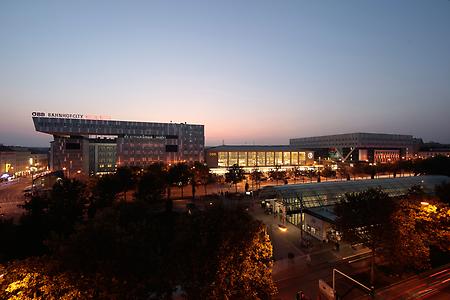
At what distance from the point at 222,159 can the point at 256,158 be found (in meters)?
19.7

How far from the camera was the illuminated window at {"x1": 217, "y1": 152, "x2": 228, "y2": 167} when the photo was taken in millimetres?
125856

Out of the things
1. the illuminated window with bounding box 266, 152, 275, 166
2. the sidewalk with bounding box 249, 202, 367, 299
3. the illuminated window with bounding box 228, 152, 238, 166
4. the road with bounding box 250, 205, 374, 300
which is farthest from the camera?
the illuminated window with bounding box 266, 152, 275, 166

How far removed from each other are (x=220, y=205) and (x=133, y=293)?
7.36 metres

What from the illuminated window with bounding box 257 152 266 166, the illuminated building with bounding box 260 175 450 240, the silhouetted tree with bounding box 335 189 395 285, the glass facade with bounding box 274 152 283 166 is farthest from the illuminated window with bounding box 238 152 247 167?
the silhouetted tree with bounding box 335 189 395 285

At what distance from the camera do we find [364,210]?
78.6 feet

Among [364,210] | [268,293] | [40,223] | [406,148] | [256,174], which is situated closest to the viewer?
[268,293]

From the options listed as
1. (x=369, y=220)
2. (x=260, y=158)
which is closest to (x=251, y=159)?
(x=260, y=158)

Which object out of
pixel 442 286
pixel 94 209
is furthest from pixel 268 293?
pixel 94 209

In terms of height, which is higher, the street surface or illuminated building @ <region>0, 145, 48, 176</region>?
illuminated building @ <region>0, 145, 48, 176</region>

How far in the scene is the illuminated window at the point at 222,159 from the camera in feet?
413

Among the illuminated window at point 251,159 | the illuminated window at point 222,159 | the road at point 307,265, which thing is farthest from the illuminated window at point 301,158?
the road at point 307,265

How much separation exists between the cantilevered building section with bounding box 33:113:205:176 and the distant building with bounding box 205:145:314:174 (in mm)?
8013

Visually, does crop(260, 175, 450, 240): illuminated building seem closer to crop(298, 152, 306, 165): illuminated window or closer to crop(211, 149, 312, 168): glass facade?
crop(211, 149, 312, 168): glass facade

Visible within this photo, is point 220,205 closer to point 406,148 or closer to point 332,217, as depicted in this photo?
point 332,217
